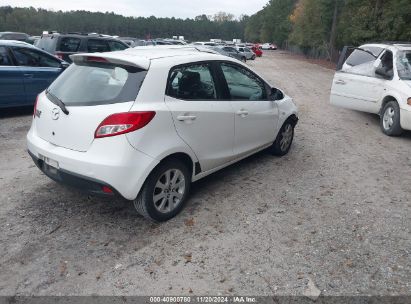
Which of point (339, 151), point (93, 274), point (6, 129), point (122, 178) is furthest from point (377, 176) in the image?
point (6, 129)

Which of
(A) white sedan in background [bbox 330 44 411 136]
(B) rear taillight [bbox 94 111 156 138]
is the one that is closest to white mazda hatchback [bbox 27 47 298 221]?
(B) rear taillight [bbox 94 111 156 138]

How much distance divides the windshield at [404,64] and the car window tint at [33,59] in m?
7.67

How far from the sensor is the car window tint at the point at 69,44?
37.9ft

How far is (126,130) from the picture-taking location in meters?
3.30

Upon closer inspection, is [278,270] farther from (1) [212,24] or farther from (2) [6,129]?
(1) [212,24]

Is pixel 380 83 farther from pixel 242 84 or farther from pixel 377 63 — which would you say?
pixel 242 84

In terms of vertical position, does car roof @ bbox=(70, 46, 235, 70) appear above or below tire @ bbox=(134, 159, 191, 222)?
above

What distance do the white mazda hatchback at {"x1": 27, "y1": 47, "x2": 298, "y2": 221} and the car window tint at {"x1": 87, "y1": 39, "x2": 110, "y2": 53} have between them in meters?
8.71

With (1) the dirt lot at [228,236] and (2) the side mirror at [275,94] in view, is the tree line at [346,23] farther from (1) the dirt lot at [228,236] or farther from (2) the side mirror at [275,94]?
(1) the dirt lot at [228,236]

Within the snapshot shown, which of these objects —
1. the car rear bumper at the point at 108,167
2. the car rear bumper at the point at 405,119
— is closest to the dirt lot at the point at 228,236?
the car rear bumper at the point at 108,167

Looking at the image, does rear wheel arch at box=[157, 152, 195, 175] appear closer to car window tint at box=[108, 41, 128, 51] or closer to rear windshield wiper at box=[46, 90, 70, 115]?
rear windshield wiper at box=[46, 90, 70, 115]

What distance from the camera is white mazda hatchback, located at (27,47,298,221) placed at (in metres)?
3.32

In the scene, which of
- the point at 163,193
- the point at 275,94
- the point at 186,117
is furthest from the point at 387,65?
the point at 163,193

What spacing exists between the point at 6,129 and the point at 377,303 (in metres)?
7.07
